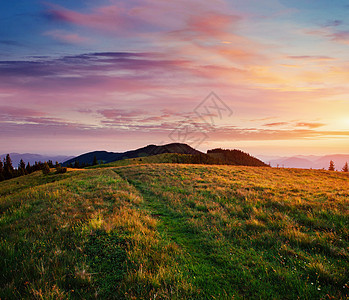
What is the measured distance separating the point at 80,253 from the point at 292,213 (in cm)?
909

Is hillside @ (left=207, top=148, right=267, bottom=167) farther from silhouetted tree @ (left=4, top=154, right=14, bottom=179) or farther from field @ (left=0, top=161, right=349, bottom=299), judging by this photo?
field @ (left=0, top=161, right=349, bottom=299)

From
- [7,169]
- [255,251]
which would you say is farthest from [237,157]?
[255,251]

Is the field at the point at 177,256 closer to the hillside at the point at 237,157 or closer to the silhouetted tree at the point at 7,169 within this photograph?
the silhouetted tree at the point at 7,169

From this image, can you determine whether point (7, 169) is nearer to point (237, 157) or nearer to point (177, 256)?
point (177, 256)

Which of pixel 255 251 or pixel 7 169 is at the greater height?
pixel 255 251

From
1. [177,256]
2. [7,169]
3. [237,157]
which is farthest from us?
[237,157]

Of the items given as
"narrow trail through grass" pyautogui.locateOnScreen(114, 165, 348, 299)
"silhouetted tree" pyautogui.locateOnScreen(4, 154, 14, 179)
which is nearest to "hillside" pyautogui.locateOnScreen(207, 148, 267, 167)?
"silhouetted tree" pyautogui.locateOnScreen(4, 154, 14, 179)

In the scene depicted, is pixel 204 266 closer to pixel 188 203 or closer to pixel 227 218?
pixel 227 218

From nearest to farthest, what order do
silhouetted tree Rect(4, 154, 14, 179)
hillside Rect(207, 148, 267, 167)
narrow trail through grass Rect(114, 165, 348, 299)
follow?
narrow trail through grass Rect(114, 165, 348, 299) → silhouetted tree Rect(4, 154, 14, 179) → hillside Rect(207, 148, 267, 167)

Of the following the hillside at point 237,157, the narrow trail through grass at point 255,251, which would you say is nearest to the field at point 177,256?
the narrow trail through grass at point 255,251

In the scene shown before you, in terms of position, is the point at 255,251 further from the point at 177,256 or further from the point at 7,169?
the point at 7,169

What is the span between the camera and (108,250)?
5340mm

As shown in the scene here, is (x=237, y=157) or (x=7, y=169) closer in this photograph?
(x=7, y=169)

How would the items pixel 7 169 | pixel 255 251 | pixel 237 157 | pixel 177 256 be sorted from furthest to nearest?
pixel 237 157 < pixel 7 169 < pixel 255 251 < pixel 177 256
